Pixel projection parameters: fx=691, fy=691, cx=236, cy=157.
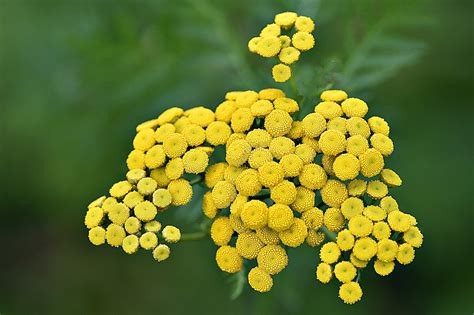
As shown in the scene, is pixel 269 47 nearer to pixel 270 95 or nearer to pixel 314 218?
pixel 270 95

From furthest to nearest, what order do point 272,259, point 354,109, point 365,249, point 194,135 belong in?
point 194,135 → point 354,109 → point 272,259 → point 365,249

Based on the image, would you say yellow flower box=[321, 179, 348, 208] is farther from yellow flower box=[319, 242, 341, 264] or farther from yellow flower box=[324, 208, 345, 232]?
yellow flower box=[319, 242, 341, 264]

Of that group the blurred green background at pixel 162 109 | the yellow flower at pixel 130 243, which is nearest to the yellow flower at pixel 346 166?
the yellow flower at pixel 130 243

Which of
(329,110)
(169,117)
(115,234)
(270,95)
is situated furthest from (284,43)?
(115,234)

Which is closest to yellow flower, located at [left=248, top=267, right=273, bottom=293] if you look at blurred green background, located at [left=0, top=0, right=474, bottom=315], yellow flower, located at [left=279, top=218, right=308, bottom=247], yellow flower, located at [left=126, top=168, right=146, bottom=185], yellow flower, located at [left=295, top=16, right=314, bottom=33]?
yellow flower, located at [left=279, top=218, right=308, bottom=247]

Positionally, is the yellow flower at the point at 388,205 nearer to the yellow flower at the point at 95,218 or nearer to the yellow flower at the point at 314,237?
the yellow flower at the point at 314,237

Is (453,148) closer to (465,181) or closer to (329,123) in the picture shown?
(465,181)
